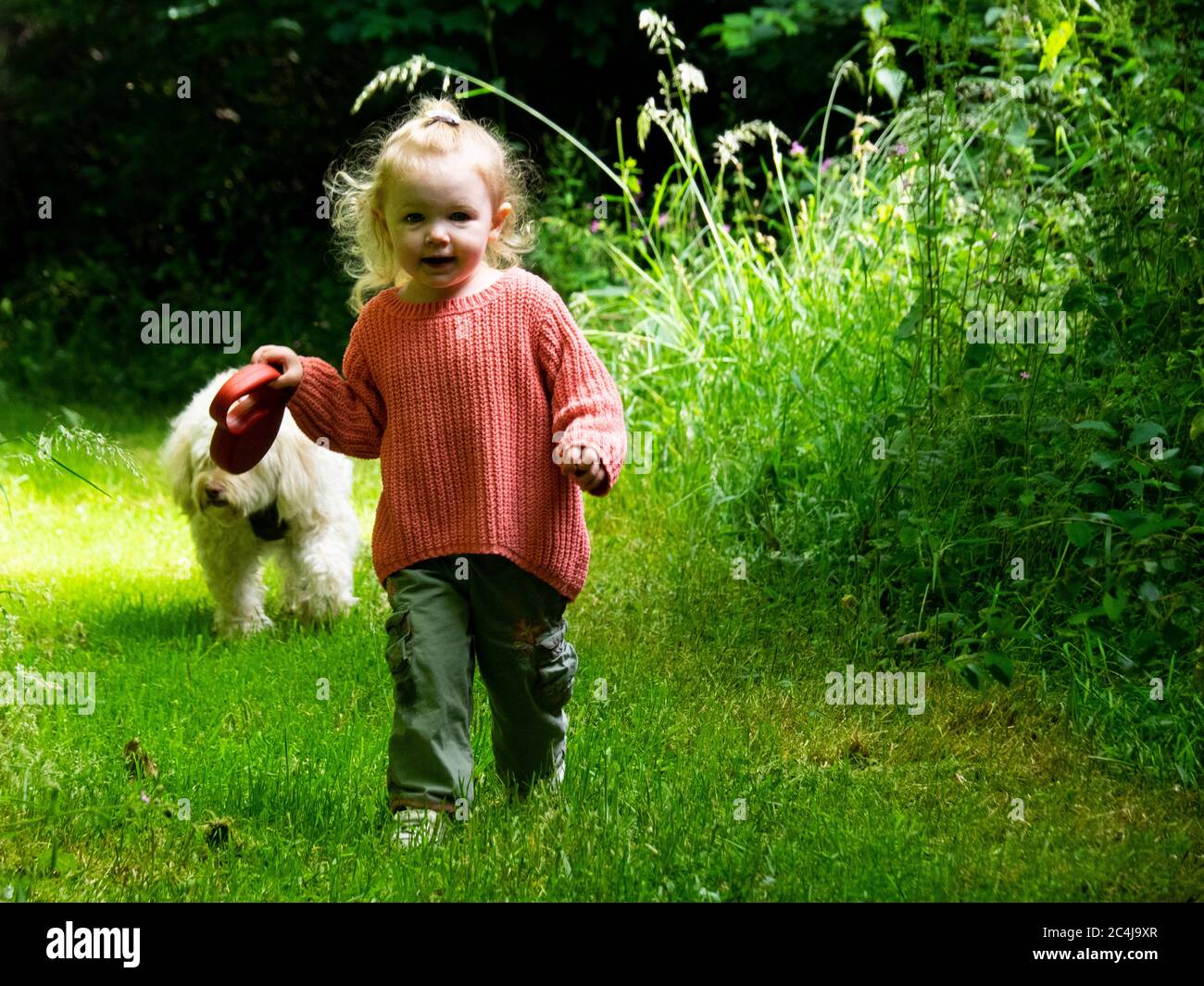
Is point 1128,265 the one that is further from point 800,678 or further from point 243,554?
point 243,554

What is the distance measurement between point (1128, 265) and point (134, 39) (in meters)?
9.85

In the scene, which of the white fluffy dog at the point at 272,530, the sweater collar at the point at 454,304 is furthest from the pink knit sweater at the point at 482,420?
the white fluffy dog at the point at 272,530

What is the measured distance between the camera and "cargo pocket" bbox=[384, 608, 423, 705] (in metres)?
3.37

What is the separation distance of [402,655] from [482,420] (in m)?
0.57

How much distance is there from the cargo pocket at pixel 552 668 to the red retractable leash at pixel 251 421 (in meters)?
0.81

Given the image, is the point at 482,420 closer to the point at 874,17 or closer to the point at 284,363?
the point at 284,363

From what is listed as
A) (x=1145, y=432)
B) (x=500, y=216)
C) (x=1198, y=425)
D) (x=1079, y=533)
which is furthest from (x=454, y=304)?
(x=1198, y=425)

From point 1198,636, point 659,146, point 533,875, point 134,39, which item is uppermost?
point 134,39

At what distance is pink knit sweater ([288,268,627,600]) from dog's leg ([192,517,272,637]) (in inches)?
79.1

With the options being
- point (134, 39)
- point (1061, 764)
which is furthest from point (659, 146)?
point (1061, 764)

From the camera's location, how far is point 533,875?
3189mm

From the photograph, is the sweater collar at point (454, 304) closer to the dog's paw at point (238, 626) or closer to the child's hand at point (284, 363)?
the child's hand at point (284, 363)

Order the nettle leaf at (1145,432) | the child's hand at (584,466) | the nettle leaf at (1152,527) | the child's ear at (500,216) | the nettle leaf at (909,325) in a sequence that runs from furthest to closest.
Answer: the nettle leaf at (909,325), the nettle leaf at (1145,432), the nettle leaf at (1152,527), the child's ear at (500,216), the child's hand at (584,466)

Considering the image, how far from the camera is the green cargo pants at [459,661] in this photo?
11.1 ft
